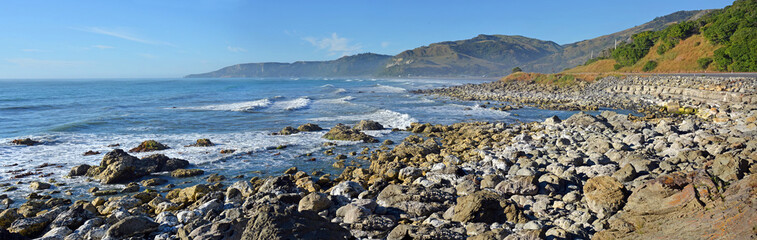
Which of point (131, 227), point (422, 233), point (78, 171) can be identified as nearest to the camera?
point (422, 233)

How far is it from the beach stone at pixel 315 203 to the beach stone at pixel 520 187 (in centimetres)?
349

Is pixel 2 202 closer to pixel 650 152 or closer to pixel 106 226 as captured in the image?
pixel 106 226

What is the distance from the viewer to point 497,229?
5844 millimetres

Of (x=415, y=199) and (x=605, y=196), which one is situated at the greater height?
(x=605, y=196)

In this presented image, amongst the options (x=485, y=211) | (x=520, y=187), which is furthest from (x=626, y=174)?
(x=485, y=211)

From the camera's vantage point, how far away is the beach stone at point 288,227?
4.60m

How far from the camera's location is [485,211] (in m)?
6.54

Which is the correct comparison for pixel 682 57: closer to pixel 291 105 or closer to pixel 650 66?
pixel 650 66

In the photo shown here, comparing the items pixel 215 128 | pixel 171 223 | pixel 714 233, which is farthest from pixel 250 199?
pixel 215 128

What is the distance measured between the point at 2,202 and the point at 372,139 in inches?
468

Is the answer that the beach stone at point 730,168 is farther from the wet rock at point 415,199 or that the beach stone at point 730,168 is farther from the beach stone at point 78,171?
the beach stone at point 78,171

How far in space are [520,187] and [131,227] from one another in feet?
→ 22.8

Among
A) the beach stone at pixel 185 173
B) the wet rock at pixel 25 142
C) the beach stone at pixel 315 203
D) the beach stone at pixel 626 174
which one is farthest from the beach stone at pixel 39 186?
the beach stone at pixel 626 174

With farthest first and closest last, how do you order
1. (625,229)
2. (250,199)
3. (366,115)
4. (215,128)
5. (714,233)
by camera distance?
(366,115)
(215,128)
(250,199)
(625,229)
(714,233)
